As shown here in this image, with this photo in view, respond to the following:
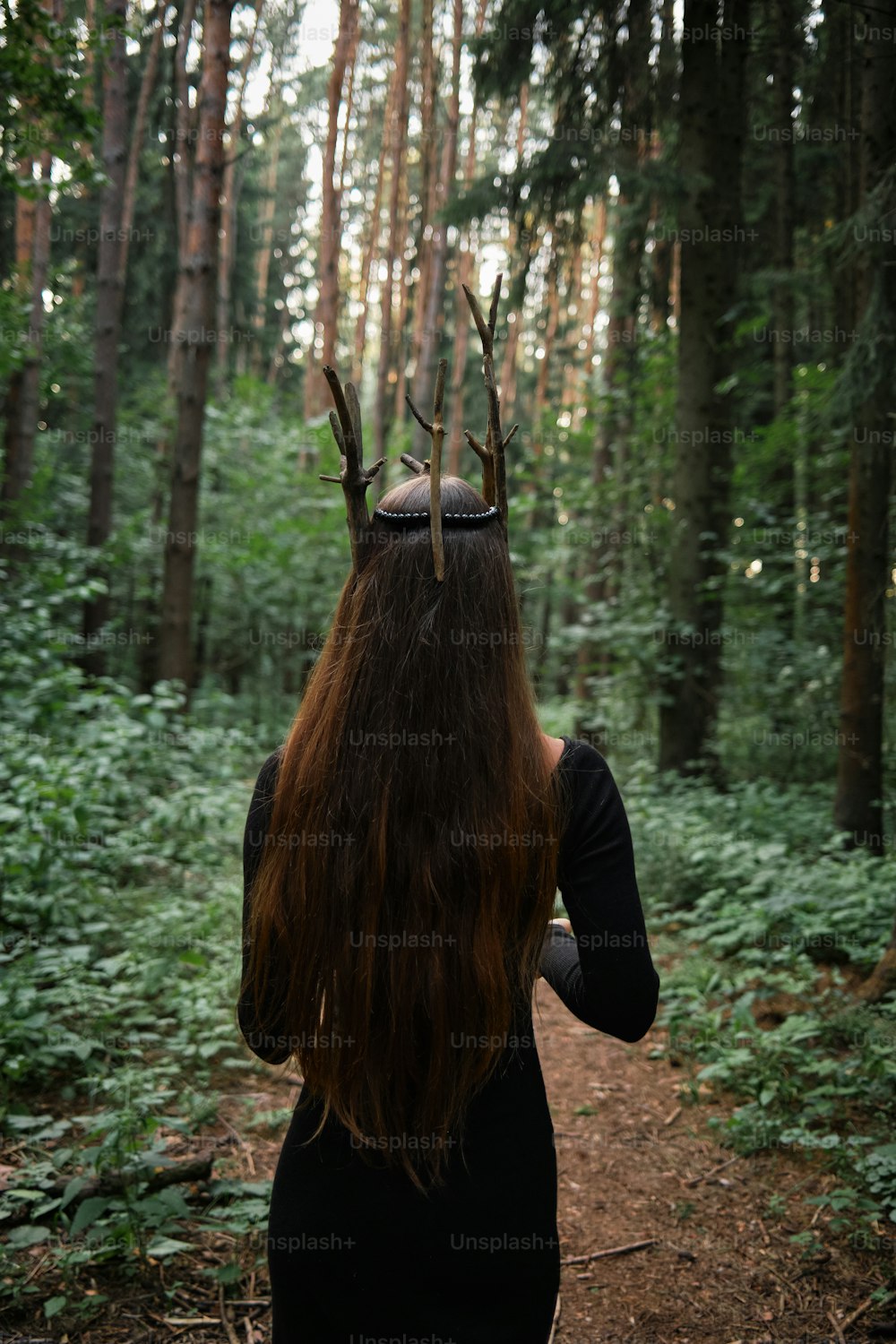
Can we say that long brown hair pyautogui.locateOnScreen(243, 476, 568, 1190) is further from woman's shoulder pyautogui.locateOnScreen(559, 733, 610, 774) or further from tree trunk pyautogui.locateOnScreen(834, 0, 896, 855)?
tree trunk pyautogui.locateOnScreen(834, 0, 896, 855)

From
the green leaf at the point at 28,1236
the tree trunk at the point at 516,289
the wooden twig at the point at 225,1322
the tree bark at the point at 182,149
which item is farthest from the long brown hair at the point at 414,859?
the tree bark at the point at 182,149

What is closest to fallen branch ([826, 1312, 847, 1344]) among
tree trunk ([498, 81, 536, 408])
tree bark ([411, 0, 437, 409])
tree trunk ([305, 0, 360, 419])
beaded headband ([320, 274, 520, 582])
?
beaded headband ([320, 274, 520, 582])

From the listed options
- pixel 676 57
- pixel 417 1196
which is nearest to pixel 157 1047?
pixel 417 1196

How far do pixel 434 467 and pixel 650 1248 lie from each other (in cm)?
318

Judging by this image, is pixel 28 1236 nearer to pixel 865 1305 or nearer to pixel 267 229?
pixel 865 1305

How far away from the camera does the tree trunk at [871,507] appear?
5.18 meters

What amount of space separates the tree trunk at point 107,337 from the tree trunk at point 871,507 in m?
9.69

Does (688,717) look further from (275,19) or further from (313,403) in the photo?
(275,19)

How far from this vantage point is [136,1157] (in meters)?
3.06

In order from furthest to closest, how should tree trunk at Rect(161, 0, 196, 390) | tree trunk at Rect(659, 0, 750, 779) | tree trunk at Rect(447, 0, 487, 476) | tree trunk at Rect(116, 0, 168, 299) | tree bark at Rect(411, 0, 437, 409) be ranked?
tree trunk at Rect(447, 0, 487, 476) < tree bark at Rect(411, 0, 437, 409) < tree trunk at Rect(116, 0, 168, 299) < tree trunk at Rect(161, 0, 196, 390) < tree trunk at Rect(659, 0, 750, 779)

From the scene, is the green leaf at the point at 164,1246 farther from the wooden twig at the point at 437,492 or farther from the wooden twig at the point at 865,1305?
the wooden twig at the point at 437,492

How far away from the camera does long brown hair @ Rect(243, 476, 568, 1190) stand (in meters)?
1.43

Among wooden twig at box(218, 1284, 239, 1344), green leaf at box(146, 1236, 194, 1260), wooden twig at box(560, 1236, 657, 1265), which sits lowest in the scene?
wooden twig at box(560, 1236, 657, 1265)

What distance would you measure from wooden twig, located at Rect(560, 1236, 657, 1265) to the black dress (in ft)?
6.58
